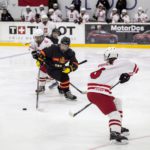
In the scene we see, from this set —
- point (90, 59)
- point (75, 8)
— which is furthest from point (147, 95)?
point (75, 8)

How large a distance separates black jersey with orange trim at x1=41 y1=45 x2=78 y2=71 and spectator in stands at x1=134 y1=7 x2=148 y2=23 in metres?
7.63

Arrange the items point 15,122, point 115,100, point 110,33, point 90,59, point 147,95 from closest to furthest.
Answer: point 115,100 < point 15,122 < point 147,95 < point 90,59 < point 110,33

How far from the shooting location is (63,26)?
1334cm

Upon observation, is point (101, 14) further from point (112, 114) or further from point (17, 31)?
point (112, 114)

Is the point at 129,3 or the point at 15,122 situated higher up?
the point at 129,3

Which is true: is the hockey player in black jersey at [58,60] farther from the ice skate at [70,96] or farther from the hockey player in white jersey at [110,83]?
the hockey player in white jersey at [110,83]

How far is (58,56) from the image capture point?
6.05 meters

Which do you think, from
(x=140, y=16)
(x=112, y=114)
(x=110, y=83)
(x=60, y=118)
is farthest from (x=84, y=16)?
(x=112, y=114)

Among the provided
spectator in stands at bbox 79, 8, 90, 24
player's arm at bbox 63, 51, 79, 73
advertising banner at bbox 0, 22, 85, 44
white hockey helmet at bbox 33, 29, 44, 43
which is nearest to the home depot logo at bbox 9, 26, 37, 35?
advertising banner at bbox 0, 22, 85, 44

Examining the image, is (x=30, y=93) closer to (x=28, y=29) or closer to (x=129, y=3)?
(x=28, y=29)

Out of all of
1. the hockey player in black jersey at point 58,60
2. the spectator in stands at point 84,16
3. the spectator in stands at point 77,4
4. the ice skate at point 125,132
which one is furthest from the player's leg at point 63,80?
the spectator in stands at point 77,4

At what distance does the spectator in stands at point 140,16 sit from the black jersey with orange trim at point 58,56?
7.63m

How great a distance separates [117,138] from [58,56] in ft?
6.94

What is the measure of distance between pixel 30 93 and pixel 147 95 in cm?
163
